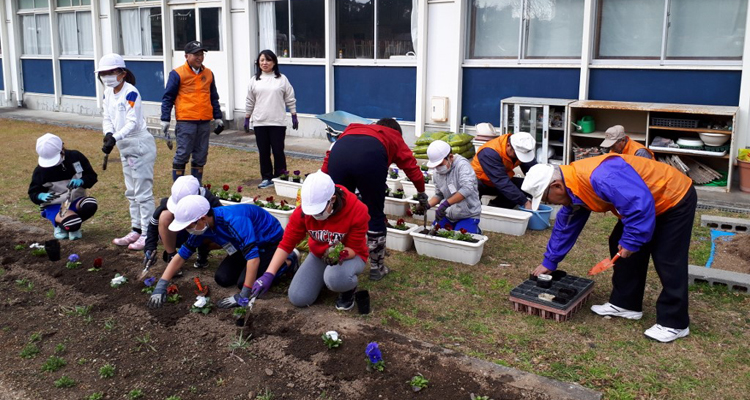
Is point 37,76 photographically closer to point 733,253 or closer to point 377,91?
point 377,91

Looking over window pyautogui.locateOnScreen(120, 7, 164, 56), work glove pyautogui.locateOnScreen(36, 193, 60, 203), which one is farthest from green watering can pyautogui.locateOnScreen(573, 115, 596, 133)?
window pyautogui.locateOnScreen(120, 7, 164, 56)

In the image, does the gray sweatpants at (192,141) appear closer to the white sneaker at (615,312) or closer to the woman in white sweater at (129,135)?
the woman in white sweater at (129,135)

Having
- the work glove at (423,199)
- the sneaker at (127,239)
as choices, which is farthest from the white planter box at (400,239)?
the sneaker at (127,239)

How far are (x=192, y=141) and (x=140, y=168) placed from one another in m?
1.69

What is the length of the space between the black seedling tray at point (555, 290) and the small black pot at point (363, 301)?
3.31ft

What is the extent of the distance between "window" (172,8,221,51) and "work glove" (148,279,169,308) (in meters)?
10.0

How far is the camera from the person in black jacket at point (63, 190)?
20.9 ft

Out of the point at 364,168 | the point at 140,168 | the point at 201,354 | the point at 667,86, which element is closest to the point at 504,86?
the point at 667,86

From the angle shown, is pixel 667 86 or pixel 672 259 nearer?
pixel 672 259

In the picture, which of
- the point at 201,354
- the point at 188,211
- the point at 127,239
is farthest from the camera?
the point at 127,239

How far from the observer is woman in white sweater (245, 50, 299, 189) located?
28.0ft

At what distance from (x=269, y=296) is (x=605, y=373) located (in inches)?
94.9

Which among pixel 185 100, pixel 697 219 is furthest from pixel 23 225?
pixel 697 219

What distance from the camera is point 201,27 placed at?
14047 mm
